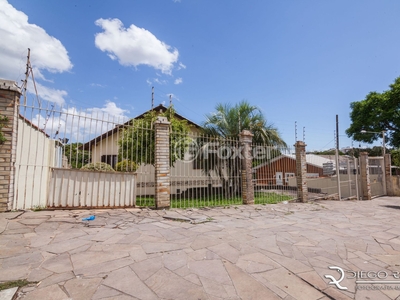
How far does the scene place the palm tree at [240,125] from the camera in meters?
11.8

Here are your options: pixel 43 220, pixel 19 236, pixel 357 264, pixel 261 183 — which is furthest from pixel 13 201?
pixel 261 183

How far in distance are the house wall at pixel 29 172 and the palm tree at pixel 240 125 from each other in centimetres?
807

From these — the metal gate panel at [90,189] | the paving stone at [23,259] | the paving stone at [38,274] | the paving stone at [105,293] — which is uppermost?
the metal gate panel at [90,189]

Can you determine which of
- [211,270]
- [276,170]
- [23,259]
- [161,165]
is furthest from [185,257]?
[276,170]

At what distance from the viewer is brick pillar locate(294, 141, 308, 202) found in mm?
9266

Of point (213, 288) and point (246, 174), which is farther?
point (246, 174)

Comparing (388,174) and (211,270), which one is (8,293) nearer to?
(211,270)

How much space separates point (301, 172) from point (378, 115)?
21.3 metres

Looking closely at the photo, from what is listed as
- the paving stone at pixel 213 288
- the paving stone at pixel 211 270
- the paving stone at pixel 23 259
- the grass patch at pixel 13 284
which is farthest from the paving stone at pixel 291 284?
the paving stone at pixel 23 259

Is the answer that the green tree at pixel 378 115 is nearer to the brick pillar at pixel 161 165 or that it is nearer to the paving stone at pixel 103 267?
the brick pillar at pixel 161 165

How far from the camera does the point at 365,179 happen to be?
463 inches

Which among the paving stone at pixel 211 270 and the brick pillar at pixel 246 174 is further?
the brick pillar at pixel 246 174

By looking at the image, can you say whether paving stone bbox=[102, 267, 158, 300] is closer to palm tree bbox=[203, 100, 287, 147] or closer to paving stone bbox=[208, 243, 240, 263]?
paving stone bbox=[208, 243, 240, 263]

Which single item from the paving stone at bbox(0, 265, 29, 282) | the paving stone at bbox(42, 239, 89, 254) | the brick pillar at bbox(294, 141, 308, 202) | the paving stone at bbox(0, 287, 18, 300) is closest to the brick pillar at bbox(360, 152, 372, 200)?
the brick pillar at bbox(294, 141, 308, 202)
